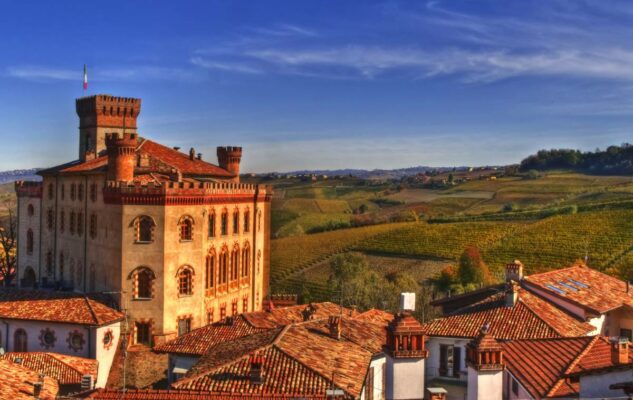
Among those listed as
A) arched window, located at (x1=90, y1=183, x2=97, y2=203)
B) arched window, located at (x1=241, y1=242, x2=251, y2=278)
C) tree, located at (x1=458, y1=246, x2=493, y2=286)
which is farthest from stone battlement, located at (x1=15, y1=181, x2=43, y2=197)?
tree, located at (x1=458, y1=246, x2=493, y2=286)

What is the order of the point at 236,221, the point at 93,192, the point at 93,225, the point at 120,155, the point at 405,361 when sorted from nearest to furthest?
the point at 405,361 < the point at 120,155 < the point at 93,225 < the point at 93,192 < the point at 236,221

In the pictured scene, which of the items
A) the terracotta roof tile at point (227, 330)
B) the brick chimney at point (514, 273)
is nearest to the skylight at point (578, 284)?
the brick chimney at point (514, 273)

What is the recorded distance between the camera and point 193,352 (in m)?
29.9

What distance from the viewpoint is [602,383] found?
17016 mm

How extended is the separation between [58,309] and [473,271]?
130ft

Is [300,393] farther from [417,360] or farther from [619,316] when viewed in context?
[619,316]

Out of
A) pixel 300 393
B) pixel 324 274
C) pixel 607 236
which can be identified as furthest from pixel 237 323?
pixel 607 236

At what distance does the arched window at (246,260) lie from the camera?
43656 mm

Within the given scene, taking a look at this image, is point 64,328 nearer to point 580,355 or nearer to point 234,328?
point 234,328

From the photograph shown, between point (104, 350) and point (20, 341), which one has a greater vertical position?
point (20, 341)

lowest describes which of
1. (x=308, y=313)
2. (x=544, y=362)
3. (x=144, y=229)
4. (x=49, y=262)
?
(x=308, y=313)

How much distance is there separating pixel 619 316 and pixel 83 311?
2663 centimetres

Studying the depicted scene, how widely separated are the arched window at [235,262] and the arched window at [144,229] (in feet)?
22.7

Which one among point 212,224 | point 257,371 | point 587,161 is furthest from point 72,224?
point 587,161
